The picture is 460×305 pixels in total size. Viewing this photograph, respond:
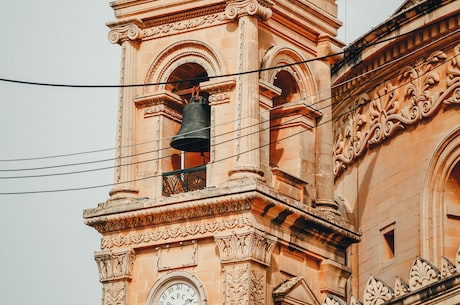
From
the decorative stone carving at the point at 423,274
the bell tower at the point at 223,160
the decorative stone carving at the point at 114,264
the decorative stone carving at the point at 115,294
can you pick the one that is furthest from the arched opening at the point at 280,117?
the decorative stone carving at the point at 423,274

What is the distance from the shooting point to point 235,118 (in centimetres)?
4134

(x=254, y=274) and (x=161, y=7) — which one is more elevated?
(x=161, y=7)

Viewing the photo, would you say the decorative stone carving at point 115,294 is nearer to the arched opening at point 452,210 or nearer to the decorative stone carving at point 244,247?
the decorative stone carving at point 244,247

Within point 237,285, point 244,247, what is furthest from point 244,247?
point 237,285

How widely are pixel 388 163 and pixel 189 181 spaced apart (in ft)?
21.3

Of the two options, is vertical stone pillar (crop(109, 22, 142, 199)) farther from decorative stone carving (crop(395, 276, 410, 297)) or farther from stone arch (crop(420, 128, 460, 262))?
stone arch (crop(420, 128, 460, 262))

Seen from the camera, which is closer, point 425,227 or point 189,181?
point 189,181

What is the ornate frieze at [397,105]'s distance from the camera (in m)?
45.8

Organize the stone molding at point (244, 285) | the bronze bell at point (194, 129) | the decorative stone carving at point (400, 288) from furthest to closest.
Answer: the bronze bell at point (194, 129), the stone molding at point (244, 285), the decorative stone carving at point (400, 288)

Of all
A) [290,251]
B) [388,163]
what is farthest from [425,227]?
[290,251]

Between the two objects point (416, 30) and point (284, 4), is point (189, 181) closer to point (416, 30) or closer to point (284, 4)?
point (284, 4)

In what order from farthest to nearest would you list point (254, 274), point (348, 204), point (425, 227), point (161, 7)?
point (348, 204)
point (425, 227)
point (161, 7)
point (254, 274)

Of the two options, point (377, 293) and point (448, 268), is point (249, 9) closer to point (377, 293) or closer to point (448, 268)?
point (377, 293)

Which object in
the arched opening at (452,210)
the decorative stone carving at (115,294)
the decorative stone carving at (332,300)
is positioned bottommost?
the decorative stone carving at (332,300)
